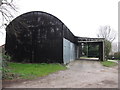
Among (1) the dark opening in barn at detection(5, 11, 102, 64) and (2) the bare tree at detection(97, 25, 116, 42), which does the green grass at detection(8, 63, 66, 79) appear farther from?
(2) the bare tree at detection(97, 25, 116, 42)

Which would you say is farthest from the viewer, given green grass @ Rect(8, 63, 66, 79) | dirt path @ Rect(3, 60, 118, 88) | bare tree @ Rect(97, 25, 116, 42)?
bare tree @ Rect(97, 25, 116, 42)

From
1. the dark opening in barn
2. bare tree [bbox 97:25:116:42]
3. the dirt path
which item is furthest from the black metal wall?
bare tree [bbox 97:25:116:42]

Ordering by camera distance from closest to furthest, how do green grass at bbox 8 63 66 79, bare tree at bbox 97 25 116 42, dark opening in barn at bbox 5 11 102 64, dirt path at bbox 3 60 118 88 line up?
1. dirt path at bbox 3 60 118 88
2. green grass at bbox 8 63 66 79
3. dark opening in barn at bbox 5 11 102 64
4. bare tree at bbox 97 25 116 42

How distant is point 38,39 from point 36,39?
0.30m

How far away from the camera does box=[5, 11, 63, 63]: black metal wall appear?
52.4ft

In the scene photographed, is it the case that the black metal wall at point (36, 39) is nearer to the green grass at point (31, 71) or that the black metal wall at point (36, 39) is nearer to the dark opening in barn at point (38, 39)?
the dark opening in barn at point (38, 39)

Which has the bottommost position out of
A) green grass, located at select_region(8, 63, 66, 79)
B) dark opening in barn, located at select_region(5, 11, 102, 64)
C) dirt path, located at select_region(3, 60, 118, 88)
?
dirt path, located at select_region(3, 60, 118, 88)

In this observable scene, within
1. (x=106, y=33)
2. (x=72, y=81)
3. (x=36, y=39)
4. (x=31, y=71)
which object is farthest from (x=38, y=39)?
(x=106, y=33)

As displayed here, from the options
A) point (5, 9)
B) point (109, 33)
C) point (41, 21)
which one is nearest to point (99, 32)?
point (109, 33)

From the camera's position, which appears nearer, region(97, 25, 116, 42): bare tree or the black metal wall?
the black metal wall

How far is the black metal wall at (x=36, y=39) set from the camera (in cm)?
1598

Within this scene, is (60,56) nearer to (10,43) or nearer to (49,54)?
(49,54)

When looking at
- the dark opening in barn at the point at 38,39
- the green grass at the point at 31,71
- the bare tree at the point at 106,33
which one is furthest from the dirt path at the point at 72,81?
the bare tree at the point at 106,33

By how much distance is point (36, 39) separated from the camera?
16906 millimetres
